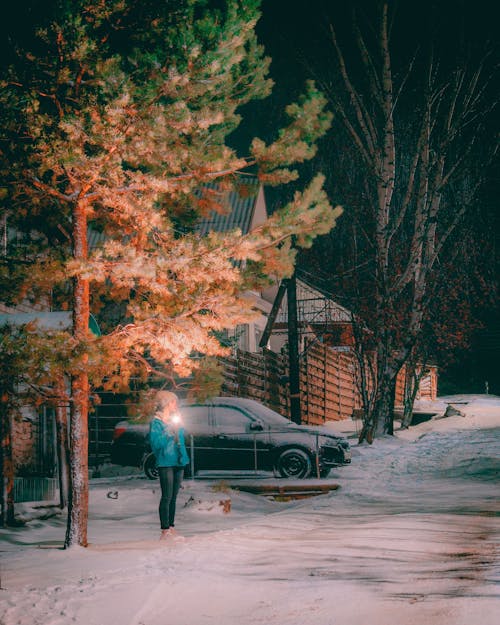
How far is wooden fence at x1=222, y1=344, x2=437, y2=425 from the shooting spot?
22297mm

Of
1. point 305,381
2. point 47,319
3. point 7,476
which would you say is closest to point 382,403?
point 305,381

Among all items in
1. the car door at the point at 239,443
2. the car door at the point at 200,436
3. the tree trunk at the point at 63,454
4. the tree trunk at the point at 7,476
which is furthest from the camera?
the car door at the point at 200,436

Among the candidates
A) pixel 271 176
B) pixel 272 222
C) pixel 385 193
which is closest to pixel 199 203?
pixel 271 176

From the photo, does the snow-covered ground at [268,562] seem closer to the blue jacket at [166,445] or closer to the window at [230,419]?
the blue jacket at [166,445]

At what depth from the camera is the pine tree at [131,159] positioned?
8.40 meters

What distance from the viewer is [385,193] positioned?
859 inches

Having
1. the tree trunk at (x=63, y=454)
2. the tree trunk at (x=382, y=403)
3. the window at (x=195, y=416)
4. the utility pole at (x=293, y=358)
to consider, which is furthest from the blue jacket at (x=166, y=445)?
the tree trunk at (x=382, y=403)

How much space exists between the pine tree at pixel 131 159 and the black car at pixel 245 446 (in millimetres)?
6250

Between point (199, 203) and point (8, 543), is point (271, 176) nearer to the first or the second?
point (199, 203)

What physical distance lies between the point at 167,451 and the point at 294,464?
7036 mm

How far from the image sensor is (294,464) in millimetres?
15742

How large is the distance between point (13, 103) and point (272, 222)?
136 inches

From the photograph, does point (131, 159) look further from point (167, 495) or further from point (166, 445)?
point (167, 495)

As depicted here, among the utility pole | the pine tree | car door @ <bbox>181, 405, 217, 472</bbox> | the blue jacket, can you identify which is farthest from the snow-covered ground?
the utility pole
